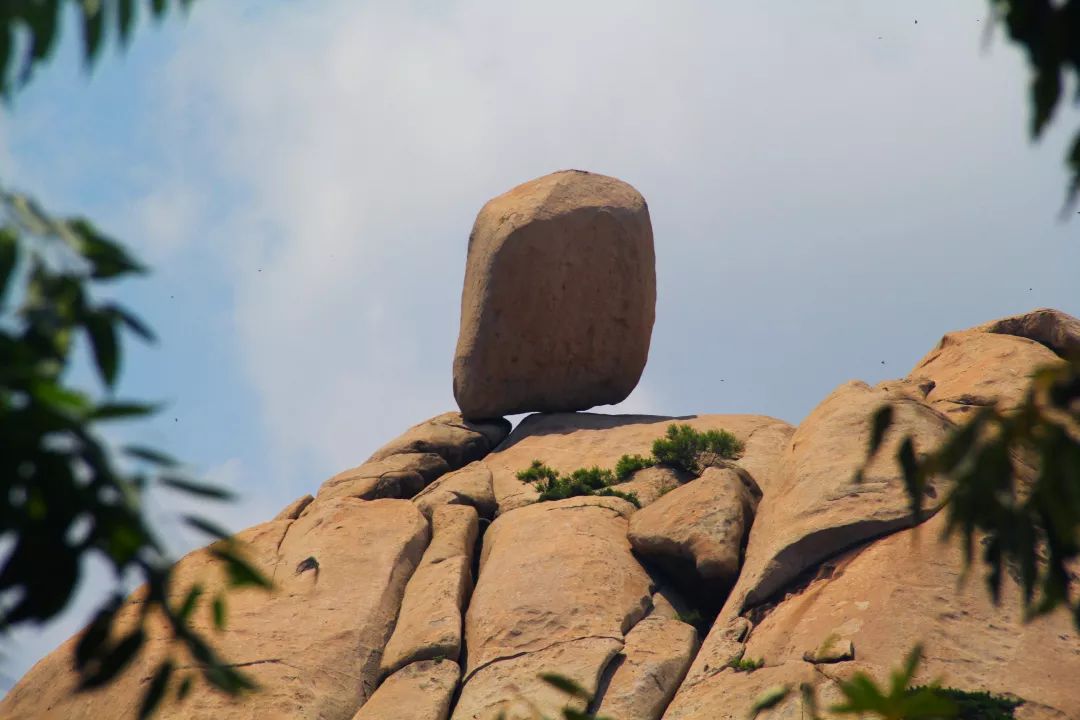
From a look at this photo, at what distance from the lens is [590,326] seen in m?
21.2

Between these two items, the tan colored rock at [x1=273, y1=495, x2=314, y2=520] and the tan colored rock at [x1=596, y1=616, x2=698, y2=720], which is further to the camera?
the tan colored rock at [x1=273, y1=495, x2=314, y2=520]

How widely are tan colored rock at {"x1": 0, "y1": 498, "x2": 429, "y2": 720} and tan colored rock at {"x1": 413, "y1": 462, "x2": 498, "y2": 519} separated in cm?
36

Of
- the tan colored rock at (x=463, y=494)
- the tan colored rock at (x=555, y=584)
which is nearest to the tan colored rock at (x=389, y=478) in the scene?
the tan colored rock at (x=463, y=494)

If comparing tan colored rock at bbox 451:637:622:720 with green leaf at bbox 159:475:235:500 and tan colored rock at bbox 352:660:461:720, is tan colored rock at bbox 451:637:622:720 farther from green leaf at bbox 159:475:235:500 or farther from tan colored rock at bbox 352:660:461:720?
green leaf at bbox 159:475:235:500

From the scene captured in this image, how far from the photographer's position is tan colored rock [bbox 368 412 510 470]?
20750 millimetres

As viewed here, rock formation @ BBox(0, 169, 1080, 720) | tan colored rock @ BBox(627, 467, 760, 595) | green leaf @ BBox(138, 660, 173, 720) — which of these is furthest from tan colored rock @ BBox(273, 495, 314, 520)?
green leaf @ BBox(138, 660, 173, 720)

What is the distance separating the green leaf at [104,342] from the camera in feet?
9.04

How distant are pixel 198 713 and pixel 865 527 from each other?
7747 mm

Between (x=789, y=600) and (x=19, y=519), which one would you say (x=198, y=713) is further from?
(x=19, y=519)

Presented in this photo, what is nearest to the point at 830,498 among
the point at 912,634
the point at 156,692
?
the point at 912,634

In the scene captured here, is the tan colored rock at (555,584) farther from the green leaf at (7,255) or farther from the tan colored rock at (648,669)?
the green leaf at (7,255)

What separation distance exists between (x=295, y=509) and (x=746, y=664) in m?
9.00

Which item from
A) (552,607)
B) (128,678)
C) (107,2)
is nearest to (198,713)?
(128,678)

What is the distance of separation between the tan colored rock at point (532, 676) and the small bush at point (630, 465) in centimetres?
435
